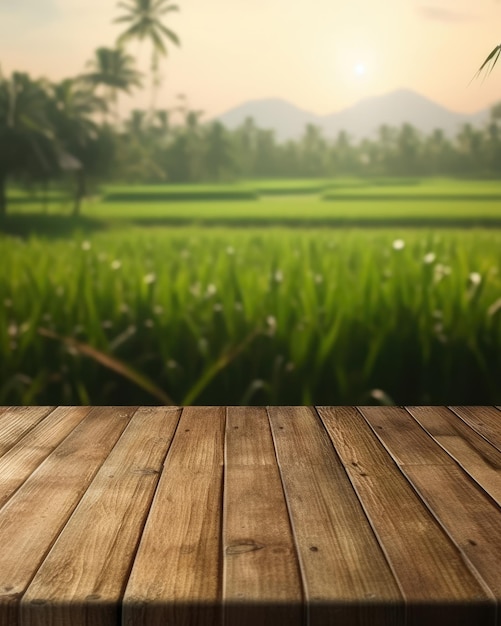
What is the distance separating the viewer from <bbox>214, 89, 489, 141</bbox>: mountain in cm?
314

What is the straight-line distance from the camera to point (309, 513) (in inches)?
65.9

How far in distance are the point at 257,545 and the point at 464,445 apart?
96 cm

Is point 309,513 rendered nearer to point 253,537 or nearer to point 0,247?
point 253,537

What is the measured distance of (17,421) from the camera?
8.55 feet

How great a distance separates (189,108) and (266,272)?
0.68 meters

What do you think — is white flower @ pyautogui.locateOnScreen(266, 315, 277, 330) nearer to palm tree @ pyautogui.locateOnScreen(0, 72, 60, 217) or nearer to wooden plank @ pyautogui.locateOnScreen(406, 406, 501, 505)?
wooden plank @ pyautogui.locateOnScreen(406, 406, 501, 505)

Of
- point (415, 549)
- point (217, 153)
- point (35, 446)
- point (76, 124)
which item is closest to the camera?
point (415, 549)

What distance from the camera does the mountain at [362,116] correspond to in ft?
10.3

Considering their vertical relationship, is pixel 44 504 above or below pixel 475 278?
below

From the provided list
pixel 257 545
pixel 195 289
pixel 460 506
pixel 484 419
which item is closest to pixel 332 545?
pixel 257 545

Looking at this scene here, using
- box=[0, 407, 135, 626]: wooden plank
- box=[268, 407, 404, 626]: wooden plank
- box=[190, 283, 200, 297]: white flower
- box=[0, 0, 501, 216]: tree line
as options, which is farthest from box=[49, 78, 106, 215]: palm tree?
box=[268, 407, 404, 626]: wooden plank

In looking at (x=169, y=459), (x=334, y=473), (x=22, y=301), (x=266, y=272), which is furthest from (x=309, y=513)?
(x=22, y=301)

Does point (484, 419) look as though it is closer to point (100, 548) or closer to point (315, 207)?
point (315, 207)

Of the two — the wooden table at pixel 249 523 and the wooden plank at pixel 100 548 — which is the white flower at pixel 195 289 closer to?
the wooden table at pixel 249 523
